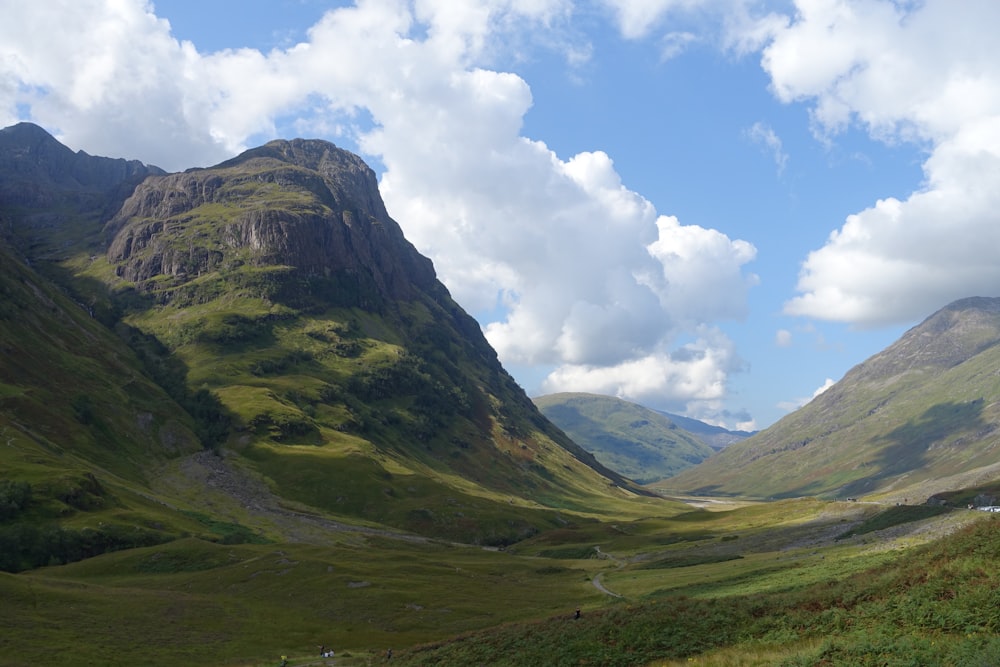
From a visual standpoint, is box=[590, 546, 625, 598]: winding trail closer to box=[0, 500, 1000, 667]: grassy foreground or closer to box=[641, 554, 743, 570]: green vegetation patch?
box=[0, 500, 1000, 667]: grassy foreground

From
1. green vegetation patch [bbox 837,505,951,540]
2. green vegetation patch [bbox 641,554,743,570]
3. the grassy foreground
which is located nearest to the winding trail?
the grassy foreground

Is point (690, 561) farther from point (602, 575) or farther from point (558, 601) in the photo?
point (558, 601)

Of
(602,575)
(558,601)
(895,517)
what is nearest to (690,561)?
(602,575)

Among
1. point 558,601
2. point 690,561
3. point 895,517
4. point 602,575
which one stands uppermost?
point 895,517

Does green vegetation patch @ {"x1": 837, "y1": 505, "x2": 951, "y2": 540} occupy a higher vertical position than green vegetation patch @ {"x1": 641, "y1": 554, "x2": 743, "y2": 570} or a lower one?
higher

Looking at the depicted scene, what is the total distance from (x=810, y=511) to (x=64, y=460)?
7295 inches

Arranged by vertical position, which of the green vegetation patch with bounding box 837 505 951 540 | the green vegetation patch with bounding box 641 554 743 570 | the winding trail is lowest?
the winding trail

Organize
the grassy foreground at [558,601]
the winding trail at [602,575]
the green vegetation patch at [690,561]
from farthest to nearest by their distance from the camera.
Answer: the green vegetation patch at [690,561]
the winding trail at [602,575]
the grassy foreground at [558,601]

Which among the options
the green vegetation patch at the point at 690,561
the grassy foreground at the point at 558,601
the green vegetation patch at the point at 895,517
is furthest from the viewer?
the green vegetation patch at the point at 690,561

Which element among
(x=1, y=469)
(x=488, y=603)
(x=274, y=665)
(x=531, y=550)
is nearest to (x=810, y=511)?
(x=531, y=550)

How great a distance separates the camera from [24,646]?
59.2 m

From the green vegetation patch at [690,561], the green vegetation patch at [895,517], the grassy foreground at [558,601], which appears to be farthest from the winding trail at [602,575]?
the green vegetation patch at [895,517]

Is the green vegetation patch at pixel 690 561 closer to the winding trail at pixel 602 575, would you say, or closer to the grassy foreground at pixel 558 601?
the grassy foreground at pixel 558 601

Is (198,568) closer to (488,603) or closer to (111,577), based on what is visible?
(111,577)
